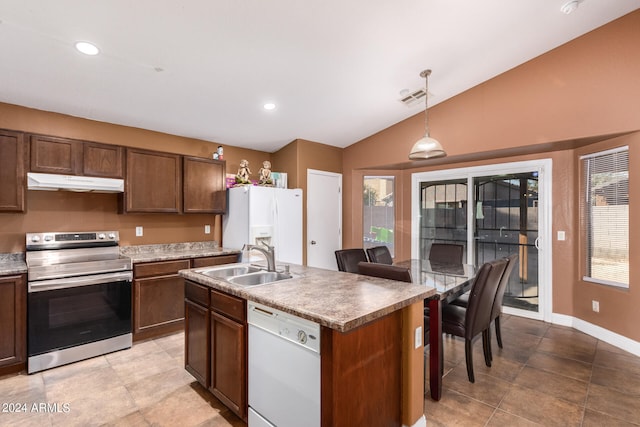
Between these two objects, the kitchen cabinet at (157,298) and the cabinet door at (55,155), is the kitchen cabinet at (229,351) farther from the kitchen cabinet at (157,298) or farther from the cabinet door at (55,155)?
the cabinet door at (55,155)

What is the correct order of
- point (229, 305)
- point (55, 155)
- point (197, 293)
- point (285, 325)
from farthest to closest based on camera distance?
point (55, 155), point (197, 293), point (229, 305), point (285, 325)

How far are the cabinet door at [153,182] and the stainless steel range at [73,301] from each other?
2.02ft

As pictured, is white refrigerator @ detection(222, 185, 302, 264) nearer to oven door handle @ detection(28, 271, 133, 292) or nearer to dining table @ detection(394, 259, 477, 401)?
oven door handle @ detection(28, 271, 133, 292)

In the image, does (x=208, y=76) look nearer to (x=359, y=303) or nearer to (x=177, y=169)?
(x=177, y=169)

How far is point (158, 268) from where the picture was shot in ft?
10.8

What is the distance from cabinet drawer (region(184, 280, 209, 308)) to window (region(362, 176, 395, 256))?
341 cm

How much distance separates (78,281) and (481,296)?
342cm

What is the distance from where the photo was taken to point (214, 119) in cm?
369

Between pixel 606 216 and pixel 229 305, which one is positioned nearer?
pixel 229 305

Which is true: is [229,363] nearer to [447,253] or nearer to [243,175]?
[243,175]

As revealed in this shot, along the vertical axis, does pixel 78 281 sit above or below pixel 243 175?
below

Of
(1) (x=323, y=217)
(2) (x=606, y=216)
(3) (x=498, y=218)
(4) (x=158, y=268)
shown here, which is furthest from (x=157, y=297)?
(2) (x=606, y=216)

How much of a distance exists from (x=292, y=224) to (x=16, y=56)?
3052mm

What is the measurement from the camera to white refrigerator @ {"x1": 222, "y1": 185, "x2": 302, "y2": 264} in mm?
3874
